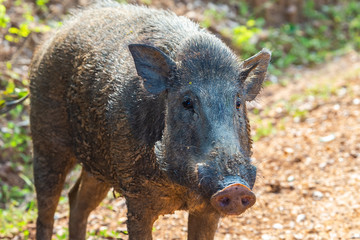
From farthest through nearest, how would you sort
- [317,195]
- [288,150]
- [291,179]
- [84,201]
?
1. [288,150]
2. [291,179]
3. [317,195]
4. [84,201]

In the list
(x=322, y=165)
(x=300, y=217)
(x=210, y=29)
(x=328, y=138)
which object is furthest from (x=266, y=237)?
(x=210, y=29)

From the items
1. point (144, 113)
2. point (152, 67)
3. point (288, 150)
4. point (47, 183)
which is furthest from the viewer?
point (288, 150)

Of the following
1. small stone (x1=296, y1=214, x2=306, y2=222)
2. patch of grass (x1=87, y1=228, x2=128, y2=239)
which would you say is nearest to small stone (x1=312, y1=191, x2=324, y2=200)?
small stone (x1=296, y1=214, x2=306, y2=222)

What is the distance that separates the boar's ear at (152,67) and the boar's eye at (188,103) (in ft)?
0.80

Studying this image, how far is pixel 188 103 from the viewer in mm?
3496

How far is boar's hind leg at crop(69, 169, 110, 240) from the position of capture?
16.9 feet

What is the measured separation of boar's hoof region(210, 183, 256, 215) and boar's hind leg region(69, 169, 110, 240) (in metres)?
2.29

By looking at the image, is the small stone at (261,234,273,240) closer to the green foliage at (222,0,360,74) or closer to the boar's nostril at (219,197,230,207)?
the boar's nostril at (219,197,230,207)

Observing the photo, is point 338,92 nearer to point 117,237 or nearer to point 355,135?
point 355,135

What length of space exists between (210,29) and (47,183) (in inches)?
232

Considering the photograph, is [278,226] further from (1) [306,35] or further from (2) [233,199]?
(1) [306,35]

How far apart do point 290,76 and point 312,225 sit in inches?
210

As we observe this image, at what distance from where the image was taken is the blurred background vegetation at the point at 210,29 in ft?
22.0

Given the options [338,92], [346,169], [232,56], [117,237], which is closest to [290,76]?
[338,92]
